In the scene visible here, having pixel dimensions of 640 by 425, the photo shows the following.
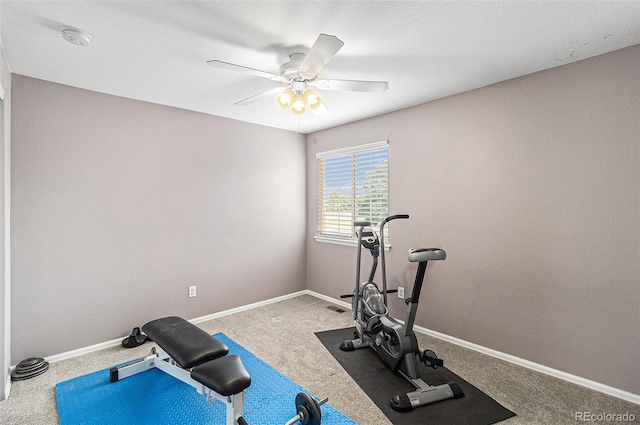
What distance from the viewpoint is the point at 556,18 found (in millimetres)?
1785

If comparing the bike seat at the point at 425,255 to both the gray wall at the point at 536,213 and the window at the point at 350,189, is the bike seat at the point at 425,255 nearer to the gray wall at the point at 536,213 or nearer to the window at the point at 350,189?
the gray wall at the point at 536,213

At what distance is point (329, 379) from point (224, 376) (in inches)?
43.8

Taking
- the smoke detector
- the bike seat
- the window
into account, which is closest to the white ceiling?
the smoke detector

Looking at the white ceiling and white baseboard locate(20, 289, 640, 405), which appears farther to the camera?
white baseboard locate(20, 289, 640, 405)

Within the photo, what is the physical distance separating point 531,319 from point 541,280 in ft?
1.07

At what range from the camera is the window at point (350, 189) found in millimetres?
Result: 3709

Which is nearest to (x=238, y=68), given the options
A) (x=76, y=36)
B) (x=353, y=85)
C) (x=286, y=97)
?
(x=286, y=97)

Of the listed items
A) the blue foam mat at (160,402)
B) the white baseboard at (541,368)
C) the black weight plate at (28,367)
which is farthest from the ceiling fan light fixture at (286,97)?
the black weight plate at (28,367)

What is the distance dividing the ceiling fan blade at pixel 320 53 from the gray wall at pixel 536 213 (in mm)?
1687

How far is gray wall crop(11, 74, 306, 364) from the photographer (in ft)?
8.54

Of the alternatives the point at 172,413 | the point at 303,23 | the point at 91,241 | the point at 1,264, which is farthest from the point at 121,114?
the point at 172,413

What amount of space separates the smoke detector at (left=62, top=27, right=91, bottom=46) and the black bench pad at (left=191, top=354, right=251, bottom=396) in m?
2.05

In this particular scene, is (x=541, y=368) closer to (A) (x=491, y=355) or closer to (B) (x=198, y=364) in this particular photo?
(A) (x=491, y=355)

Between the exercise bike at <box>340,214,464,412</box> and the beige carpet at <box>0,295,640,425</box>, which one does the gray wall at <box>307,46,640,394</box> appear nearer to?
the beige carpet at <box>0,295,640,425</box>
